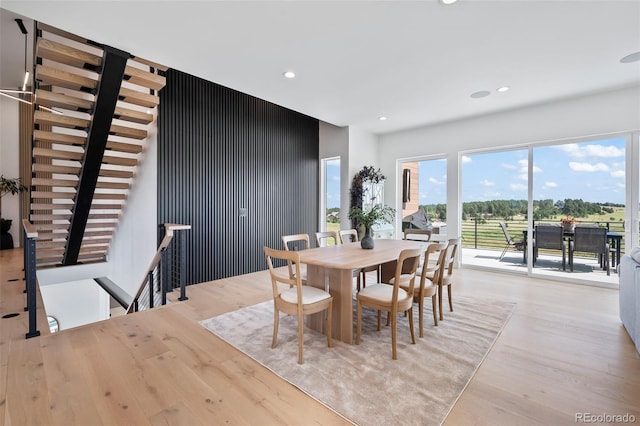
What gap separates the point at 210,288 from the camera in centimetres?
425

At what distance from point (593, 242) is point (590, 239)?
54 millimetres

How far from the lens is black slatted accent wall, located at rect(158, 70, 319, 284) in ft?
14.2

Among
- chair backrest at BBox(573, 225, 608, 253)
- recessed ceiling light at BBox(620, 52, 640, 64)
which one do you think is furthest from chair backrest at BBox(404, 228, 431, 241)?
recessed ceiling light at BBox(620, 52, 640, 64)

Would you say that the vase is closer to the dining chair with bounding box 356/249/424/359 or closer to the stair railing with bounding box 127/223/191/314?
the dining chair with bounding box 356/249/424/359

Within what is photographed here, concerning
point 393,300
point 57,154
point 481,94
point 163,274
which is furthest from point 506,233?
point 57,154

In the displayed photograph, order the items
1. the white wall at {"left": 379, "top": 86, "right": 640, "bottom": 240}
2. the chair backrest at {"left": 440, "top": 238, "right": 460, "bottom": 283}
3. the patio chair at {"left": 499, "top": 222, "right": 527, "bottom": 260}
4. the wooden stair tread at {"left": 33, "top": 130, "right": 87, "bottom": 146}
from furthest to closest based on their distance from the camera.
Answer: the patio chair at {"left": 499, "top": 222, "right": 527, "bottom": 260} → the white wall at {"left": 379, "top": 86, "right": 640, "bottom": 240} → the wooden stair tread at {"left": 33, "top": 130, "right": 87, "bottom": 146} → the chair backrest at {"left": 440, "top": 238, "right": 460, "bottom": 283}

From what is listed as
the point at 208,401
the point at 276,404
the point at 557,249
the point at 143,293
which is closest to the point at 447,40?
the point at 276,404

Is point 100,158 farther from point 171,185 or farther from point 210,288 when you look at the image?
point 210,288

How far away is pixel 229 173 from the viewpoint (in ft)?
16.3

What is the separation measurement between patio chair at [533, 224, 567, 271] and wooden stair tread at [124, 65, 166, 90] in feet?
19.4

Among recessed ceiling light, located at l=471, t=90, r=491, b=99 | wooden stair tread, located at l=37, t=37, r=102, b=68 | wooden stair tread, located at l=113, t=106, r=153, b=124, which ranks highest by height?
recessed ceiling light, located at l=471, t=90, r=491, b=99

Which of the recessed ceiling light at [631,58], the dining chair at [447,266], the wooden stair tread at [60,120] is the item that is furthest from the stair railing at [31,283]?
the recessed ceiling light at [631,58]

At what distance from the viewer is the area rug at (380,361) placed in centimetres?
173

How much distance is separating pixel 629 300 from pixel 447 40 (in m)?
2.88
